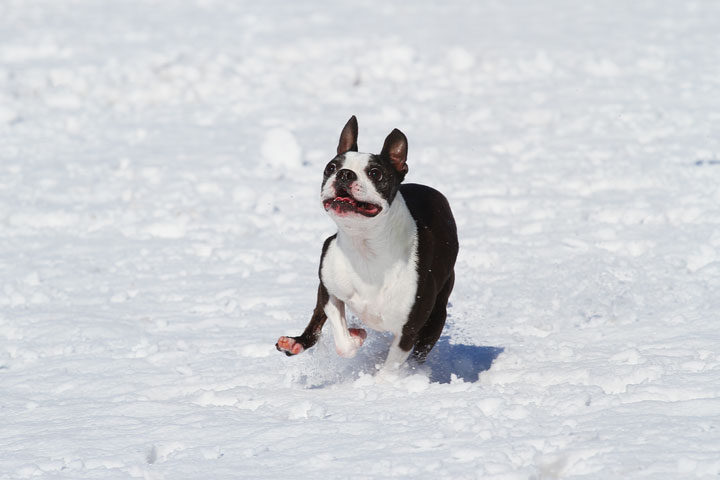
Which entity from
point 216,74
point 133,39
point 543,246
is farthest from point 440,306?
point 133,39

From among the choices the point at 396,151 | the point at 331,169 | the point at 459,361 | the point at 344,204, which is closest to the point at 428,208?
the point at 396,151

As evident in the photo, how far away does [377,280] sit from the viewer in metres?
4.74

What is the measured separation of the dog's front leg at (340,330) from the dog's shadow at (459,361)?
63cm

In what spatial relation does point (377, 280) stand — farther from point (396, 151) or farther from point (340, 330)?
point (396, 151)

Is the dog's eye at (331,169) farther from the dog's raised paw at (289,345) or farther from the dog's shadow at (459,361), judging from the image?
the dog's shadow at (459,361)

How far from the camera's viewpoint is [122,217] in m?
8.43

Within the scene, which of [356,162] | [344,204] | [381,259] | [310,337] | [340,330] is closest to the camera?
[344,204]

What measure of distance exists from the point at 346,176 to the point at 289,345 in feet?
3.40

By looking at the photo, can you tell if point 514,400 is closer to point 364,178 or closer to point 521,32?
point 364,178

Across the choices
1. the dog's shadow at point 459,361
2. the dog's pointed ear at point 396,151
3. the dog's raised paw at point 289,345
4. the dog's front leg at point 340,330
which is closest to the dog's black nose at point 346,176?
the dog's pointed ear at point 396,151

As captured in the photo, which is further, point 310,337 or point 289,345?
point 310,337

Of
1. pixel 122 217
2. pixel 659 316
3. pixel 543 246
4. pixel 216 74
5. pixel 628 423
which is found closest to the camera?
pixel 628 423

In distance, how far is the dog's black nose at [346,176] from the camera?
439 centimetres

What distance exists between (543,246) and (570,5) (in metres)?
9.34
